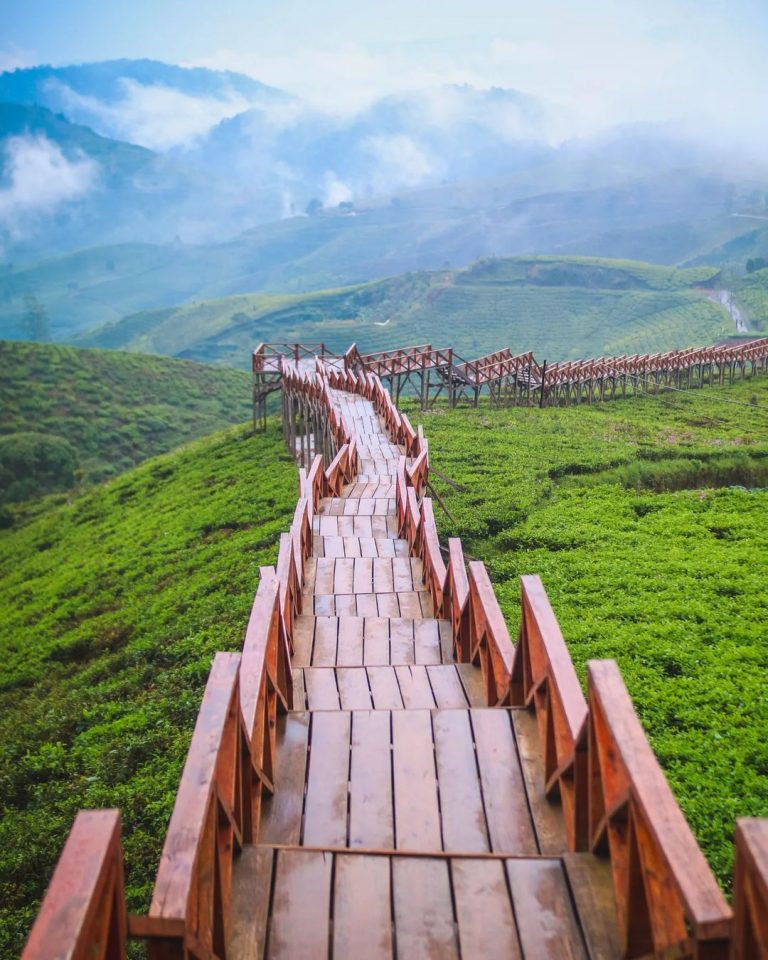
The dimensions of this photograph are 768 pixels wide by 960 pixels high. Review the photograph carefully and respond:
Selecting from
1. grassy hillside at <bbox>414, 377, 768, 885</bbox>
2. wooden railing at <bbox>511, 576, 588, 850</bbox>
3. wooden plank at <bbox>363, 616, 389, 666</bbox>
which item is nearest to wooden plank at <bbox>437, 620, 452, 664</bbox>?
wooden plank at <bbox>363, 616, 389, 666</bbox>

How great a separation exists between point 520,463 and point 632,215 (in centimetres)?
18246

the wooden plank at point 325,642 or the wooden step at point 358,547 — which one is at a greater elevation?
the wooden plank at point 325,642

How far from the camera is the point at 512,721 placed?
399cm

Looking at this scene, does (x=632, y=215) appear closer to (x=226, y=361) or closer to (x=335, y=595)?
(x=226, y=361)

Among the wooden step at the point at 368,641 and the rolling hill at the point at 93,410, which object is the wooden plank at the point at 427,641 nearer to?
the wooden step at the point at 368,641

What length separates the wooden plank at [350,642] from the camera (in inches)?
230

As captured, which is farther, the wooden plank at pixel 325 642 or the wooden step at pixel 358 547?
the wooden step at pixel 358 547

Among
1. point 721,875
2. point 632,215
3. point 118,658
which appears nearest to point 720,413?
point 118,658

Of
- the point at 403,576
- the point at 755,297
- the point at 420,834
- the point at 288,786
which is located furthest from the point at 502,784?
the point at 755,297

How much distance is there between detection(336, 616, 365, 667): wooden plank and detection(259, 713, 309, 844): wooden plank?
167 cm

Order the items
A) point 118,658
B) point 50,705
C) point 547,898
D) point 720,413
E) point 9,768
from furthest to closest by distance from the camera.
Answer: point 720,413, point 118,658, point 50,705, point 9,768, point 547,898

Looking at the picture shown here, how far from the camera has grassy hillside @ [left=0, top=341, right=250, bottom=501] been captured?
43.9 metres

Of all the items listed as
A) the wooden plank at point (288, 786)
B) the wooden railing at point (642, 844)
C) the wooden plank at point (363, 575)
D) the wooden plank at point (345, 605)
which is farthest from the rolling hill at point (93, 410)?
the wooden railing at point (642, 844)

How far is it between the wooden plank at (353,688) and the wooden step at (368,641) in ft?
1.42
